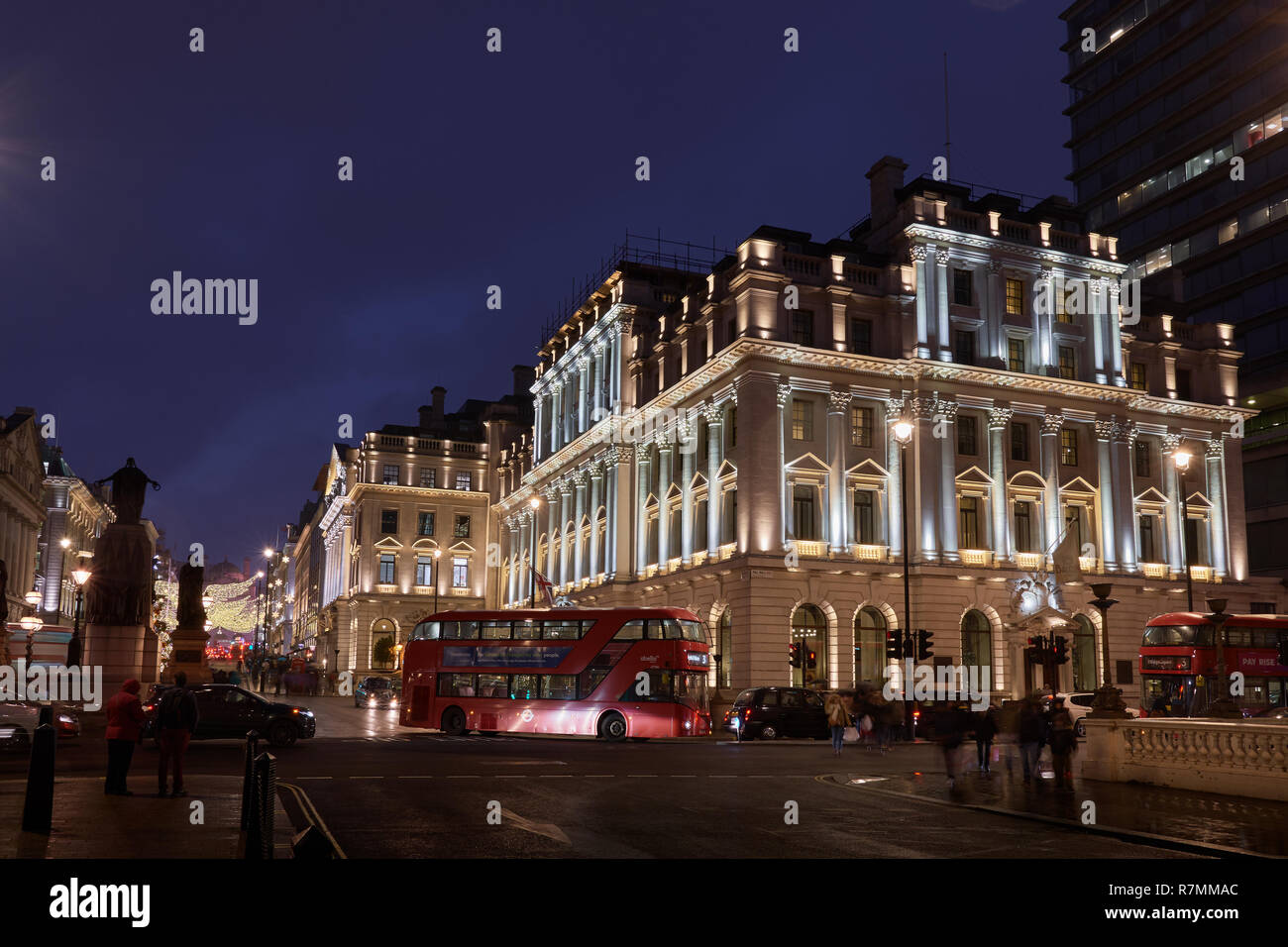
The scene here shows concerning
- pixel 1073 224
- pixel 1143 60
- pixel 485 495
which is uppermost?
pixel 1143 60

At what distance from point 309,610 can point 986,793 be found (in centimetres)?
12603

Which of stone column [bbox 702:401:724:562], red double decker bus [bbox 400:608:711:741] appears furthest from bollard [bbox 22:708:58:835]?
stone column [bbox 702:401:724:562]

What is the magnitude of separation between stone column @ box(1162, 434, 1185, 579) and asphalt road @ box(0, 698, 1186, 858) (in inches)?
1310

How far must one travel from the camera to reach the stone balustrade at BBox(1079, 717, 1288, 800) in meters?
18.2

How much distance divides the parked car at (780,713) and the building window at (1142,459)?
28.8 meters

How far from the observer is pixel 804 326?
2051 inches

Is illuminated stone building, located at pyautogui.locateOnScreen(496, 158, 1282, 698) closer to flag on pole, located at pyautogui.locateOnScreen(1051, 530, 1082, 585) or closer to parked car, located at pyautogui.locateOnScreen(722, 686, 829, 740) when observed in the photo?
flag on pole, located at pyautogui.locateOnScreen(1051, 530, 1082, 585)

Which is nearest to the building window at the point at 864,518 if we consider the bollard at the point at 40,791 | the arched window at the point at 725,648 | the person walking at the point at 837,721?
the arched window at the point at 725,648

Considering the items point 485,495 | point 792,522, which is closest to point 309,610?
point 485,495

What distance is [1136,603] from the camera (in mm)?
54594

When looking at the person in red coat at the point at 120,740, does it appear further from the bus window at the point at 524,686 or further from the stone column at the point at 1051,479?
the stone column at the point at 1051,479

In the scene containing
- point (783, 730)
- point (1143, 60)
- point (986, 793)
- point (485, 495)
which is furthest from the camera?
point (485, 495)

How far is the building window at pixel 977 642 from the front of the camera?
51312 mm
